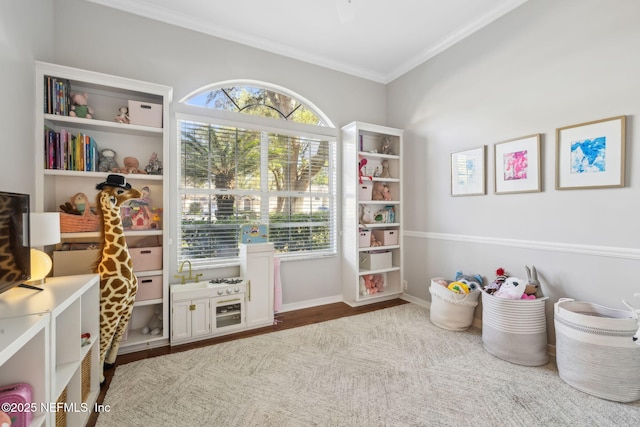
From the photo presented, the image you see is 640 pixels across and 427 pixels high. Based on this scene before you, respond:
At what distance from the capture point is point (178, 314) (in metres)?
2.33

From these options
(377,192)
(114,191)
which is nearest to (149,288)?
(114,191)

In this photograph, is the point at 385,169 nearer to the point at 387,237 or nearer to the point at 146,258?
the point at 387,237

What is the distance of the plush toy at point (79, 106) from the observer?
2.12 metres

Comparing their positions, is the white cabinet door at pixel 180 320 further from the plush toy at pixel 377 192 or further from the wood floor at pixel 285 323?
the plush toy at pixel 377 192

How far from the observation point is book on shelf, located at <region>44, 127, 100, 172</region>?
197 centimetres

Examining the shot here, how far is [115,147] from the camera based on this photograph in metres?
2.35

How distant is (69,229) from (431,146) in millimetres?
3487

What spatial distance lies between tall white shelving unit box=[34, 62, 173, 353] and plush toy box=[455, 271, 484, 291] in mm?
2736

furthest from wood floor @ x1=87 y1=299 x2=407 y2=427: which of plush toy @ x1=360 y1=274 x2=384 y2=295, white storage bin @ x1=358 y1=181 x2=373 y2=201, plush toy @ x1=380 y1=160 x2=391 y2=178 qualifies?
plush toy @ x1=380 y1=160 x2=391 y2=178

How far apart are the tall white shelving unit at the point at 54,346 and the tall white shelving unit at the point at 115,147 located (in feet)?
1.69

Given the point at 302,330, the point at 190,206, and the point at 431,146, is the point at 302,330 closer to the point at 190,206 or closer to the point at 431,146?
the point at 190,206

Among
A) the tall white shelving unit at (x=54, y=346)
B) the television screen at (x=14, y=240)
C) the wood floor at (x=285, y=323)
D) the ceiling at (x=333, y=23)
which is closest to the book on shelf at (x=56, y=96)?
the ceiling at (x=333, y=23)

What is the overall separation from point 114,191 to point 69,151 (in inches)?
22.6

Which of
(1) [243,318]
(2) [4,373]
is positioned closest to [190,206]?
(1) [243,318]
